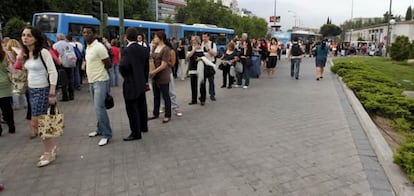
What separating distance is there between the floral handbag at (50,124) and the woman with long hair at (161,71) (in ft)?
7.34

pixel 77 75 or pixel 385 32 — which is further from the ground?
pixel 385 32

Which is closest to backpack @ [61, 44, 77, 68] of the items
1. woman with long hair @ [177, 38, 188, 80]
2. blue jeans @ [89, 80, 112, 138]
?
blue jeans @ [89, 80, 112, 138]

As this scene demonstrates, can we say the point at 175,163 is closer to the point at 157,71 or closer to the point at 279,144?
the point at 279,144

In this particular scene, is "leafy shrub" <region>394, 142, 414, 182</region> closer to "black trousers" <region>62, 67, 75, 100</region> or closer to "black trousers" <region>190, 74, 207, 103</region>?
"black trousers" <region>190, 74, 207, 103</region>

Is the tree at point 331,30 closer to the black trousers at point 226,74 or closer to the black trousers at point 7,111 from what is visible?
the black trousers at point 226,74

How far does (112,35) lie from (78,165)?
16.3 m

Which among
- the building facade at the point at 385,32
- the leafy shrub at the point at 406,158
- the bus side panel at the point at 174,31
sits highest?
the building facade at the point at 385,32

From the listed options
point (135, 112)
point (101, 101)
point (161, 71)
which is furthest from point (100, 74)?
point (161, 71)

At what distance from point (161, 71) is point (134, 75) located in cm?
131

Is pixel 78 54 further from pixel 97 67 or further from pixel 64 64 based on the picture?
pixel 97 67

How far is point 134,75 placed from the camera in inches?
213

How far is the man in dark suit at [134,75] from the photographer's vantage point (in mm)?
5355

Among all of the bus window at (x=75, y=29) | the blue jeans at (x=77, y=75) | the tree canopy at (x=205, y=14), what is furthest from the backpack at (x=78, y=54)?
the tree canopy at (x=205, y=14)

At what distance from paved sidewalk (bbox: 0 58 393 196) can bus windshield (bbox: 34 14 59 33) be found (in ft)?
35.2
